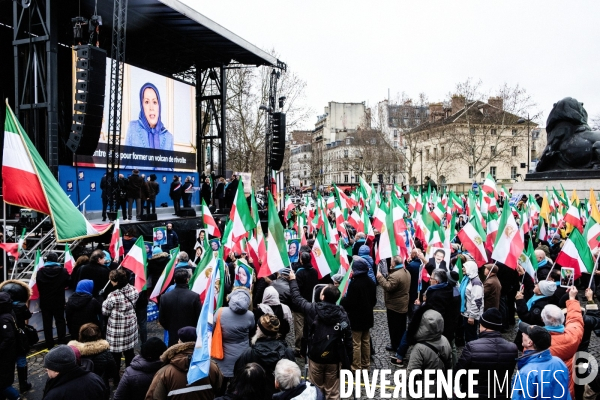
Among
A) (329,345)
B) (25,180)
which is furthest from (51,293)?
(329,345)

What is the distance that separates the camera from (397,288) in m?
6.68

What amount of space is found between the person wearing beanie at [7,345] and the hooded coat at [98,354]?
82 cm

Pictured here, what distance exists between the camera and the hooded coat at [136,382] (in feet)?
12.7

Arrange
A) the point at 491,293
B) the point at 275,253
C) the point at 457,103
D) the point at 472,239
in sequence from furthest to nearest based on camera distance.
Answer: the point at 457,103, the point at 472,239, the point at 491,293, the point at 275,253

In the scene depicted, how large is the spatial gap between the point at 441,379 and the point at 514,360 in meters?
0.81

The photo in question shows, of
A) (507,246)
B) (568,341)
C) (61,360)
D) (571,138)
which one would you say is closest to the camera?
(61,360)

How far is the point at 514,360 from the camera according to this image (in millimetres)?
4105

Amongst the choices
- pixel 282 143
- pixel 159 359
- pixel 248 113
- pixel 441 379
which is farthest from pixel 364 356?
pixel 248 113

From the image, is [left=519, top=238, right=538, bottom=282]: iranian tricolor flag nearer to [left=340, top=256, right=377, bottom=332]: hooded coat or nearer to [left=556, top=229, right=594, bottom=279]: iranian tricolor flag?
[left=556, top=229, right=594, bottom=279]: iranian tricolor flag

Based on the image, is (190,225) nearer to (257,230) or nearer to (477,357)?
(257,230)

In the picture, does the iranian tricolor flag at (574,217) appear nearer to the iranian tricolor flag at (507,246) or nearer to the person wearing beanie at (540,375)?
the iranian tricolor flag at (507,246)

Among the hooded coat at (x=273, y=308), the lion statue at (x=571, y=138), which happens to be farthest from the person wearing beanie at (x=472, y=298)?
the lion statue at (x=571, y=138)

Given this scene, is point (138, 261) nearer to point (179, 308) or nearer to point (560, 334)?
point (179, 308)

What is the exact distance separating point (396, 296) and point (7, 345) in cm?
474
